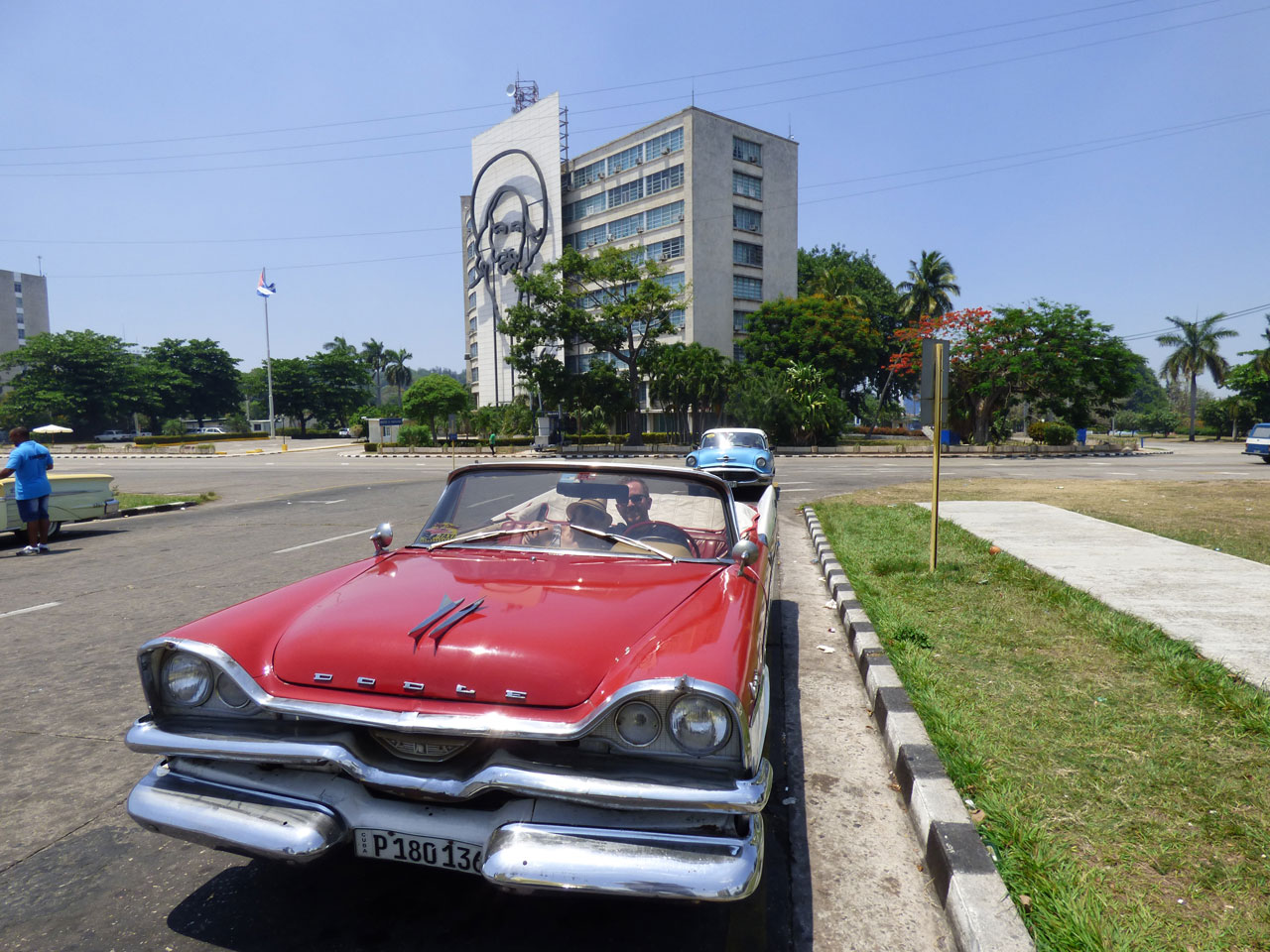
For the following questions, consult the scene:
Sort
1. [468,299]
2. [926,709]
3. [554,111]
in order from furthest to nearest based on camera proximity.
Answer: [468,299], [554,111], [926,709]

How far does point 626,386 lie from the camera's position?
46344mm

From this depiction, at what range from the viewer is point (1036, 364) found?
38.4m

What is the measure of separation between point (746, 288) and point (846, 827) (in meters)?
56.3

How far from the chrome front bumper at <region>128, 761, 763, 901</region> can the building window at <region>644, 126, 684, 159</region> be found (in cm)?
5578

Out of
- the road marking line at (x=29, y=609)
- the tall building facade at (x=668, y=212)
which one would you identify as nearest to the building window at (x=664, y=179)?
the tall building facade at (x=668, y=212)

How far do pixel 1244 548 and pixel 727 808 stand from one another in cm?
914

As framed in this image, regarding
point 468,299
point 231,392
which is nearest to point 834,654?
point 468,299

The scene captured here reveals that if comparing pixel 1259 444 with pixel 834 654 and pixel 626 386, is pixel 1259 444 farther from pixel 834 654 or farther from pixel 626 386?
pixel 834 654

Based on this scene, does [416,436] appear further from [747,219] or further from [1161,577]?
[1161,577]

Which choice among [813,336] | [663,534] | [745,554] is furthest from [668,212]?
[745,554]

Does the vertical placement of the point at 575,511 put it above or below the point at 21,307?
below

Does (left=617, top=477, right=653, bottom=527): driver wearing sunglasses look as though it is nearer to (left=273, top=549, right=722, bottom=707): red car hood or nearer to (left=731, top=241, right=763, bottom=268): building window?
(left=273, top=549, right=722, bottom=707): red car hood

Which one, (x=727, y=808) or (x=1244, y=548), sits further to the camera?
(x=1244, y=548)

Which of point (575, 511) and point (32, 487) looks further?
point (32, 487)
